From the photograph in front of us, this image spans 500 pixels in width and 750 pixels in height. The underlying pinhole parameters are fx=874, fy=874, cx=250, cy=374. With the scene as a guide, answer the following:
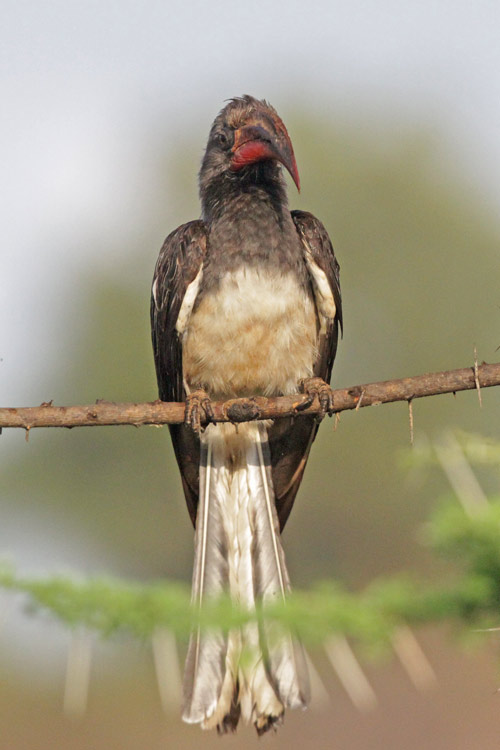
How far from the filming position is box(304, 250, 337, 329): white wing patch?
4.77 meters

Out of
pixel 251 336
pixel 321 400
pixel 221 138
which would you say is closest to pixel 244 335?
pixel 251 336

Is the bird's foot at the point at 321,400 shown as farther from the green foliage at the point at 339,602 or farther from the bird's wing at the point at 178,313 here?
the green foliage at the point at 339,602

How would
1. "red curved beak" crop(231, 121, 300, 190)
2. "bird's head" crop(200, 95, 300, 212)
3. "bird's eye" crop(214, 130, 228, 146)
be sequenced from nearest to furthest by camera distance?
"red curved beak" crop(231, 121, 300, 190), "bird's head" crop(200, 95, 300, 212), "bird's eye" crop(214, 130, 228, 146)

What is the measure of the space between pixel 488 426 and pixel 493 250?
4.67 metres

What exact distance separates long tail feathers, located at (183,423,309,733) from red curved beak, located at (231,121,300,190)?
4.93ft

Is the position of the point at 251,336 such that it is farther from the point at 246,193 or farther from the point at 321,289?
the point at 246,193

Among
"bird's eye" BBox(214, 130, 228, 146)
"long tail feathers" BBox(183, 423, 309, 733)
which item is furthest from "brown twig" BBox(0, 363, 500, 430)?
"bird's eye" BBox(214, 130, 228, 146)

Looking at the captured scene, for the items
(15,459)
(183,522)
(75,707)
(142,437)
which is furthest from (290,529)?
(75,707)

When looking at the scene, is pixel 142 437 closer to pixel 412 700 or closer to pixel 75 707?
pixel 412 700

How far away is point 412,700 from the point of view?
12.7m

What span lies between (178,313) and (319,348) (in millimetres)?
814

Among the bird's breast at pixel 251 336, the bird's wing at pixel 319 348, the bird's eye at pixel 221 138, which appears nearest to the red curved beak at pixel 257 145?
the bird's eye at pixel 221 138

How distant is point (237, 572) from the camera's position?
4328 millimetres

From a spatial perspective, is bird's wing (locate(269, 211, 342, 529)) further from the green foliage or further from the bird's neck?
the green foliage
